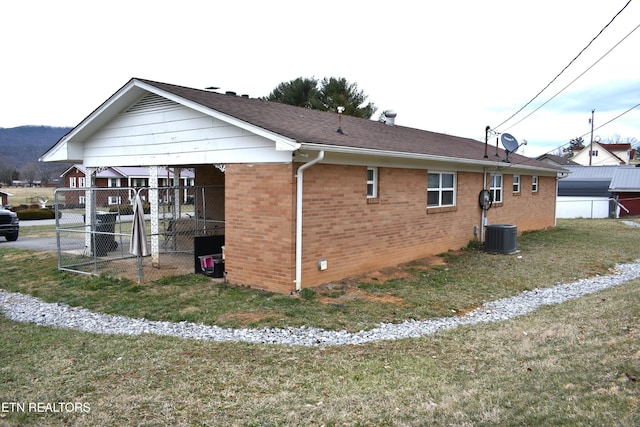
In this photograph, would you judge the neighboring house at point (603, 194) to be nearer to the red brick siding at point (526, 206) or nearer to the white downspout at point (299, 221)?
the red brick siding at point (526, 206)

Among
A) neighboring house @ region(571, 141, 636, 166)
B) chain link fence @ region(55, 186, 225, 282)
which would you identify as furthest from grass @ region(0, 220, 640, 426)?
neighboring house @ region(571, 141, 636, 166)

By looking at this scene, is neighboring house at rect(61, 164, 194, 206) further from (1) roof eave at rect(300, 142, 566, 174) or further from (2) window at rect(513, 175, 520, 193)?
(1) roof eave at rect(300, 142, 566, 174)

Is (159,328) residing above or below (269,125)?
below

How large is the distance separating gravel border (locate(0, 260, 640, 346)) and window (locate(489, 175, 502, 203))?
7.50 meters

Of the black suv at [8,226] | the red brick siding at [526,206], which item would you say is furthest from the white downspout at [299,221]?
the black suv at [8,226]

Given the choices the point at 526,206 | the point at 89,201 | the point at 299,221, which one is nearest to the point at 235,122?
the point at 299,221

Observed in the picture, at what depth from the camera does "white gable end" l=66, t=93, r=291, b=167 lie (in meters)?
9.22

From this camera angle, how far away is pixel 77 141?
41.3 ft

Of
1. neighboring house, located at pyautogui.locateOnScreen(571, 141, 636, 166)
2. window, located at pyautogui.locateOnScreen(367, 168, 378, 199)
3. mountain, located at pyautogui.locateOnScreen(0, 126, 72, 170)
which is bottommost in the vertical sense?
window, located at pyautogui.locateOnScreen(367, 168, 378, 199)

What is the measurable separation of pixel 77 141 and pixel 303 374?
10459 millimetres

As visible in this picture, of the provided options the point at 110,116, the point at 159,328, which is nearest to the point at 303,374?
the point at 159,328

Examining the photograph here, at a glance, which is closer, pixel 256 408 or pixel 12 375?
pixel 256 408

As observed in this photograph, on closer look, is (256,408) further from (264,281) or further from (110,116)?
(110,116)

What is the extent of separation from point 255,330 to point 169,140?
5665 millimetres
